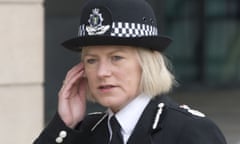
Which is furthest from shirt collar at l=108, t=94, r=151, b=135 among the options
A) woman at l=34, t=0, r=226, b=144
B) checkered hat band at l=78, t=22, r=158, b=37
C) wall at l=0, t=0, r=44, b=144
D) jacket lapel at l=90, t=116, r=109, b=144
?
wall at l=0, t=0, r=44, b=144

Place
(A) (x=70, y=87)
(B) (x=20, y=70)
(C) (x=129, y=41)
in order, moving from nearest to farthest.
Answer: (C) (x=129, y=41) → (A) (x=70, y=87) → (B) (x=20, y=70)

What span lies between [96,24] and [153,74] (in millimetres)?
255

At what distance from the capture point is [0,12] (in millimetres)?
6836

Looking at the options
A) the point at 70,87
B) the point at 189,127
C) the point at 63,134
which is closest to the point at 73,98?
the point at 70,87

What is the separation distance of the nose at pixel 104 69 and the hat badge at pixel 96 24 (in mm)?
104

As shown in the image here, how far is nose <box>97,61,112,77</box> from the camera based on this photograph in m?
2.48

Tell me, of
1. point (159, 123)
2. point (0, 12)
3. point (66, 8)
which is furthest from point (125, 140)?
point (66, 8)

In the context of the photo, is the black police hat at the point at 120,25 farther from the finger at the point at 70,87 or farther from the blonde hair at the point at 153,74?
the finger at the point at 70,87

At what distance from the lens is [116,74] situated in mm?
2500

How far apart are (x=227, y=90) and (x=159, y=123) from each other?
14.1 metres

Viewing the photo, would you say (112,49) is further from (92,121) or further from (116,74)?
(92,121)

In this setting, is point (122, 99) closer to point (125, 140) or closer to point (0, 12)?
point (125, 140)

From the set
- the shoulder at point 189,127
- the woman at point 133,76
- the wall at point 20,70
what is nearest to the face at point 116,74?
the woman at point 133,76

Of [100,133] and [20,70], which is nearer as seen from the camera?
[100,133]
